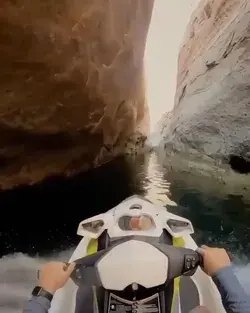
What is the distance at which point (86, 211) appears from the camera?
123 centimetres

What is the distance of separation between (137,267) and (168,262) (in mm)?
60

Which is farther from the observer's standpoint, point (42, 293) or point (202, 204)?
point (202, 204)

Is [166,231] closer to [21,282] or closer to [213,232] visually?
[213,232]

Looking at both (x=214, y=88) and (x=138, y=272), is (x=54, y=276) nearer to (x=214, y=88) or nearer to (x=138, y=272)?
(x=138, y=272)

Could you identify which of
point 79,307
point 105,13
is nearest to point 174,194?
point 79,307

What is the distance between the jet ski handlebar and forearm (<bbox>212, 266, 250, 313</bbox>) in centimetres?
6

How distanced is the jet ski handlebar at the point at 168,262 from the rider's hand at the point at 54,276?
0.02 meters

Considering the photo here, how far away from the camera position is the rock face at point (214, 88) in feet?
4.12

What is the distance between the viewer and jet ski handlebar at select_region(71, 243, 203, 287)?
3.28 ft

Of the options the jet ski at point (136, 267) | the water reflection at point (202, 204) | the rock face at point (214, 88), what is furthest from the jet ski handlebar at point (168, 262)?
the rock face at point (214, 88)

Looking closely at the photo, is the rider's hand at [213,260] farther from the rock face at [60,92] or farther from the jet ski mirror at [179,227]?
the rock face at [60,92]

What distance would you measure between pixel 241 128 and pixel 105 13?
0.44m

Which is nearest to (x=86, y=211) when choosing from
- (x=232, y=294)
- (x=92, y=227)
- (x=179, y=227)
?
(x=92, y=227)

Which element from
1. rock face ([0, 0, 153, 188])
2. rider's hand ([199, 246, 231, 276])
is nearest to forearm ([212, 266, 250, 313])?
rider's hand ([199, 246, 231, 276])
